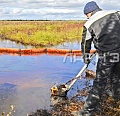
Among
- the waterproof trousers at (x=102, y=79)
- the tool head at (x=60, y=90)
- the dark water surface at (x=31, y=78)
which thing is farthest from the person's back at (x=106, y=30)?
the tool head at (x=60, y=90)

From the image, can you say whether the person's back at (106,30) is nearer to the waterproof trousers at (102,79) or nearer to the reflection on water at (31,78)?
the waterproof trousers at (102,79)

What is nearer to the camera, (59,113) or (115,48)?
(115,48)

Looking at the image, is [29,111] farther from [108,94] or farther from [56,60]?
[56,60]

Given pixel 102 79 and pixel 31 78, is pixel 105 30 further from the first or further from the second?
pixel 31 78

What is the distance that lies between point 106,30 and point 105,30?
1cm

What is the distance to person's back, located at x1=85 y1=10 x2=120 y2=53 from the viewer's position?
13.2ft

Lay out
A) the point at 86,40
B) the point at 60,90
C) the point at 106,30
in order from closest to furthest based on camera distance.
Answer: the point at 106,30 < the point at 86,40 < the point at 60,90

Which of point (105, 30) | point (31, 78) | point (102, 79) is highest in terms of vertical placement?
point (105, 30)

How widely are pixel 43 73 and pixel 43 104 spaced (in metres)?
4.00

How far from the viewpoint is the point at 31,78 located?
33.4ft

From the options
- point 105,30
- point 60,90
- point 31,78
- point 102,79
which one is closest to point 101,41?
point 105,30

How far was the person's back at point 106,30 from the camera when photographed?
402 centimetres

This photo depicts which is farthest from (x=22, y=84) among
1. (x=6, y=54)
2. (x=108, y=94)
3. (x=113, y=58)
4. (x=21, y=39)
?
(x=21, y=39)

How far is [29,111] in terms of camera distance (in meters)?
6.64
